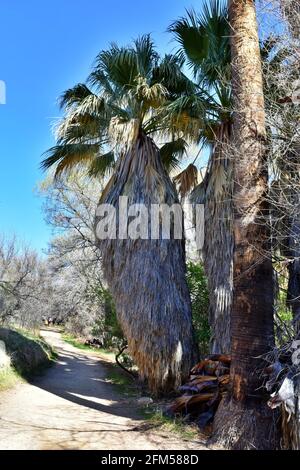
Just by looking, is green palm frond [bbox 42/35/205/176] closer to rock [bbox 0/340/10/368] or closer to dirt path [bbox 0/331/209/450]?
rock [bbox 0/340/10/368]

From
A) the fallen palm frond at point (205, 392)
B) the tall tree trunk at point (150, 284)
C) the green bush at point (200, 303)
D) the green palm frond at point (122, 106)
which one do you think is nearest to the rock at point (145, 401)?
the tall tree trunk at point (150, 284)

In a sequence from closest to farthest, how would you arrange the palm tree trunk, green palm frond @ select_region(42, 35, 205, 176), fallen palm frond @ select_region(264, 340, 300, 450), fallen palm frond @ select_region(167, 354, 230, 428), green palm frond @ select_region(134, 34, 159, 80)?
fallen palm frond @ select_region(264, 340, 300, 450) < fallen palm frond @ select_region(167, 354, 230, 428) < the palm tree trunk < green palm frond @ select_region(42, 35, 205, 176) < green palm frond @ select_region(134, 34, 159, 80)

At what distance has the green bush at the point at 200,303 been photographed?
1105 centimetres

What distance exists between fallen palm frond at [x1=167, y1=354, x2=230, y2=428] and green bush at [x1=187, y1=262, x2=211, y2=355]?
12.4ft

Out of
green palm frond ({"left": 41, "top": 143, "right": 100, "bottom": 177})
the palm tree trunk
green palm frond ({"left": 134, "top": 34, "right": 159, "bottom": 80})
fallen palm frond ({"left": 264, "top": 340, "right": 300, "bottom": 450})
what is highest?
green palm frond ({"left": 134, "top": 34, "right": 159, "bottom": 80})

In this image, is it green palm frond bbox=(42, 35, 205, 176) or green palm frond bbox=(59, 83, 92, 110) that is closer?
green palm frond bbox=(42, 35, 205, 176)

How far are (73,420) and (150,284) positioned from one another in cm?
323

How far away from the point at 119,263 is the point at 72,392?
3.36m

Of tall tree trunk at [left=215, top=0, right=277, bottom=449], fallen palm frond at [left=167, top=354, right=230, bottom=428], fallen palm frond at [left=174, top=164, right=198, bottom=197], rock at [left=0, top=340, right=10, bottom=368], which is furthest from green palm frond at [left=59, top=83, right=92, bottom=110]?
fallen palm frond at [left=167, top=354, right=230, bottom=428]

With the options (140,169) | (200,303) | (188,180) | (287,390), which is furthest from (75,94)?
(287,390)

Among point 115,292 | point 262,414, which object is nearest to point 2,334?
point 115,292

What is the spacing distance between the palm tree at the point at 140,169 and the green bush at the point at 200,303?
209 cm

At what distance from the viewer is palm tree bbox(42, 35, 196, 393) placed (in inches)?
347

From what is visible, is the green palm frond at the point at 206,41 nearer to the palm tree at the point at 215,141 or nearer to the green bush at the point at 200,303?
the palm tree at the point at 215,141
